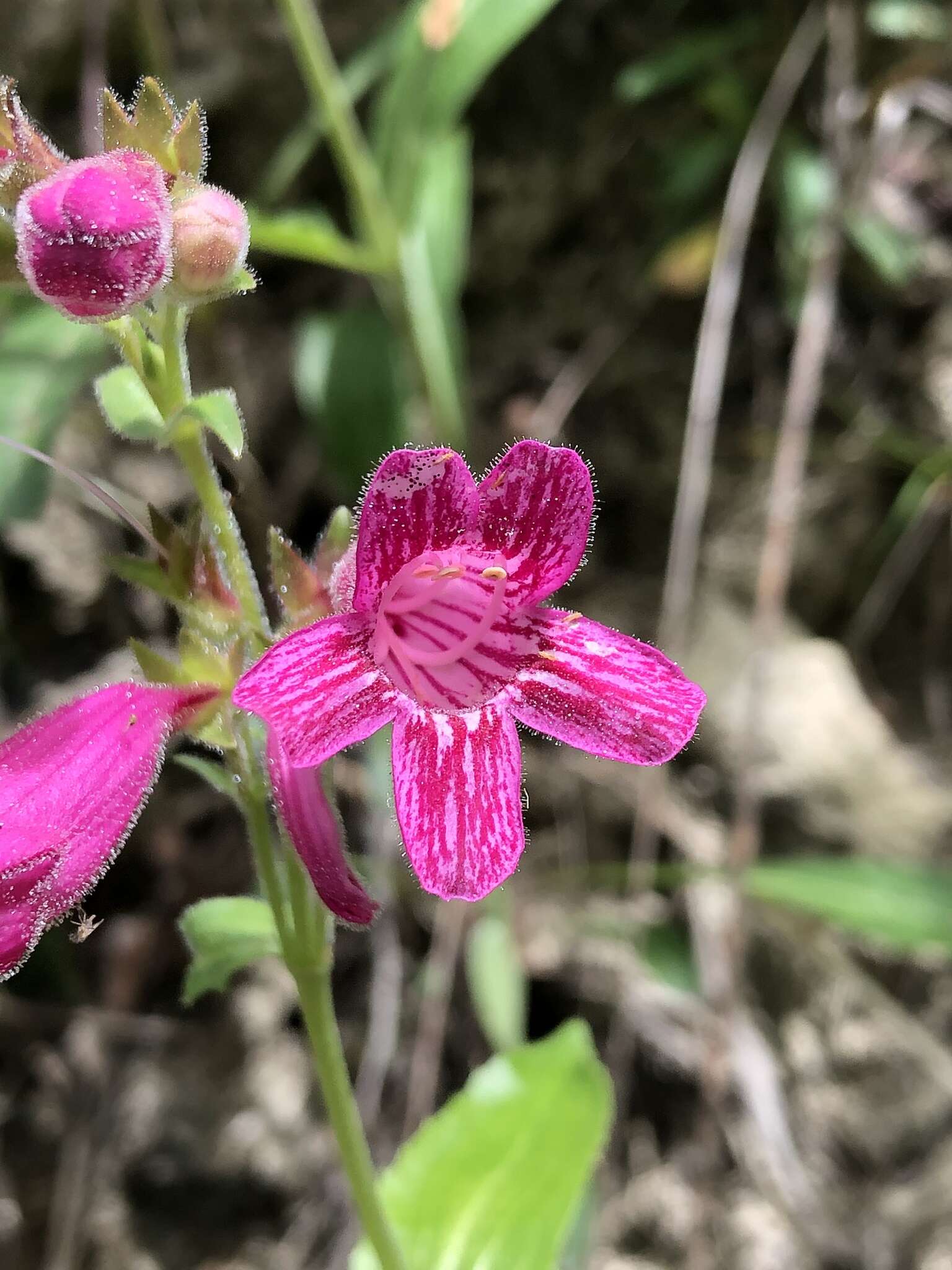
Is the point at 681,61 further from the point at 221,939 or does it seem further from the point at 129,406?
the point at 221,939

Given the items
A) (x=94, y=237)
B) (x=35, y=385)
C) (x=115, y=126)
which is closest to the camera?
(x=94, y=237)

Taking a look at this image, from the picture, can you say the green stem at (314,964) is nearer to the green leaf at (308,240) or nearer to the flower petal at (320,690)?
the flower petal at (320,690)

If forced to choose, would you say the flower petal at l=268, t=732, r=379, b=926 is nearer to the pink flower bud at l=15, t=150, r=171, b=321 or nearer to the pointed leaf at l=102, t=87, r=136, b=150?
the pink flower bud at l=15, t=150, r=171, b=321

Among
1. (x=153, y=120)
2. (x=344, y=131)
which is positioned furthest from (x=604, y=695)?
(x=344, y=131)

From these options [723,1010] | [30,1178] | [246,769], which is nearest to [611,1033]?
[723,1010]

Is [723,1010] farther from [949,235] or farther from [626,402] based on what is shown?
[949,235]

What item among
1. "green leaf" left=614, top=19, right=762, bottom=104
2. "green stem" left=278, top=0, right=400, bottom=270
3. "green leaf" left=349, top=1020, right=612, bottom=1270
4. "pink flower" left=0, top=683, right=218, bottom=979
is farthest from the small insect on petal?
"green leaf" left=614, top=19, right=762, bottom=104

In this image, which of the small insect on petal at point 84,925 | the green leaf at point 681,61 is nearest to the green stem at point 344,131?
the green leaf at point 681,61
